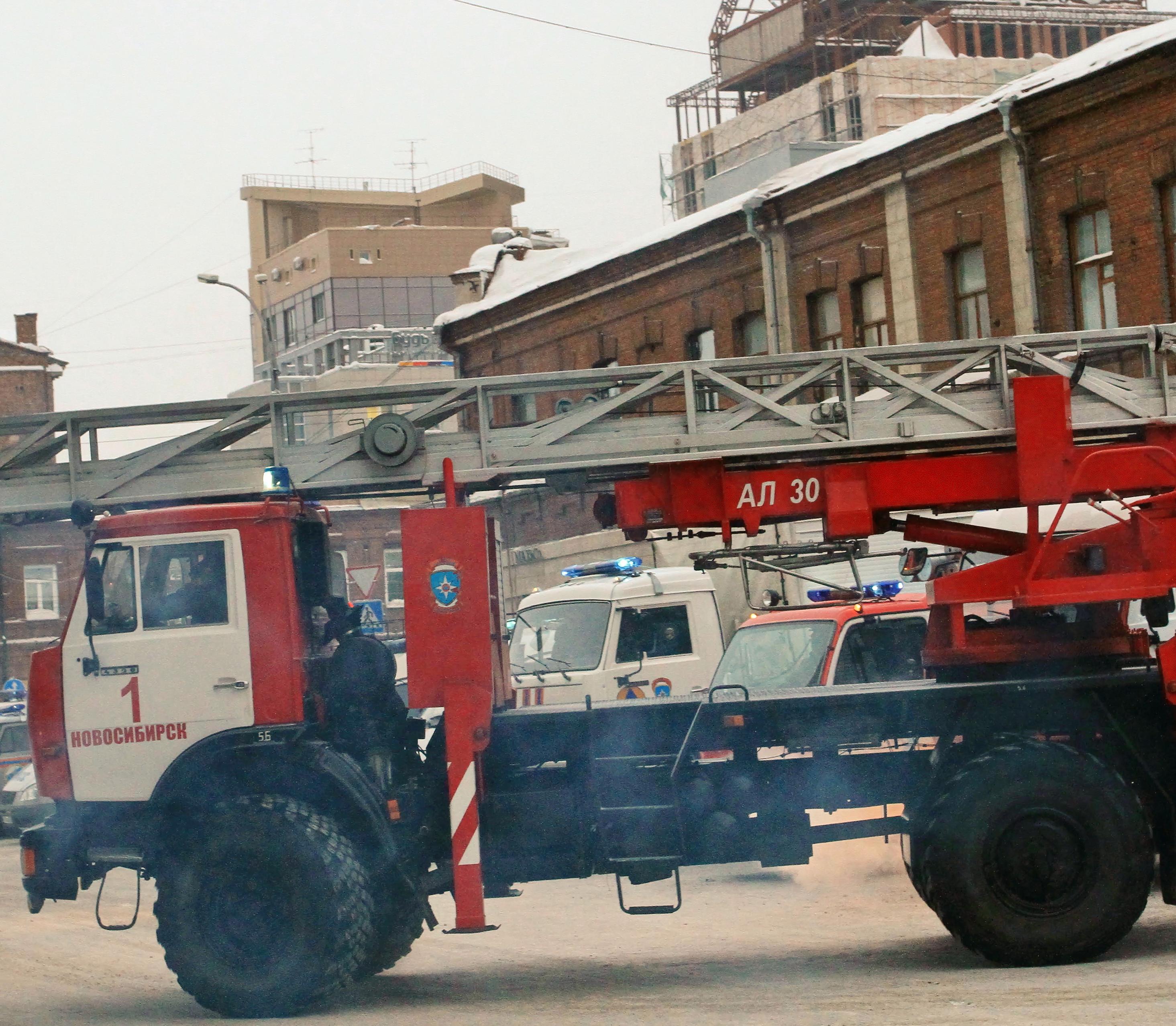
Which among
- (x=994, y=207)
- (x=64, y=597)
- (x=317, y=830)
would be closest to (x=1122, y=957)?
(x=317, y=830)

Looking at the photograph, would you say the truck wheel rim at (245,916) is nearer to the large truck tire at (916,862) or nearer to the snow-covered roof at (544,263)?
the large truck tire at (916,862)

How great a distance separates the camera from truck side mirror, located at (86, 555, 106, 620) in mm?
8758

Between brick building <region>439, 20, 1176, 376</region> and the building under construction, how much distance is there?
34657 mm

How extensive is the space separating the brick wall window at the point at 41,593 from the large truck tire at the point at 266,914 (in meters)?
46.5

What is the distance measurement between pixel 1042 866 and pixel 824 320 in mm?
19889

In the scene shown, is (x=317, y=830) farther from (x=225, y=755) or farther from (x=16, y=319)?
(x=16, y=319)

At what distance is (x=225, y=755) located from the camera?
28.6 feet

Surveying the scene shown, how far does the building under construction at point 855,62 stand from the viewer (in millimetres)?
65000

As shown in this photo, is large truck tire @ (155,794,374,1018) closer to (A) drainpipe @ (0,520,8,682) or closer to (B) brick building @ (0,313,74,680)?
(B) brick building @ (0,313,74,680)

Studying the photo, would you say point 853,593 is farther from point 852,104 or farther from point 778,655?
point 852,104

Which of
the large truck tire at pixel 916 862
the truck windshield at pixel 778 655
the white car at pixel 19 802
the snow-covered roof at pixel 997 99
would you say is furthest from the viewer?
the white car at pixel 19 802

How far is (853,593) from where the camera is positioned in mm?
14250

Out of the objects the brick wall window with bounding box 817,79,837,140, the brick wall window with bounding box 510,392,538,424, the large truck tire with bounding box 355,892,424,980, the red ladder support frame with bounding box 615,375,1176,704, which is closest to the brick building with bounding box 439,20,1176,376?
the brick wall window with bounding box 510,392,538,424

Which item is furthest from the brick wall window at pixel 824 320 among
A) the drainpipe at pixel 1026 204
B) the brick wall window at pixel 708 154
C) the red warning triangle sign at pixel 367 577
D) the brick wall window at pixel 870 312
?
the brick wall window at pixel 708 154
